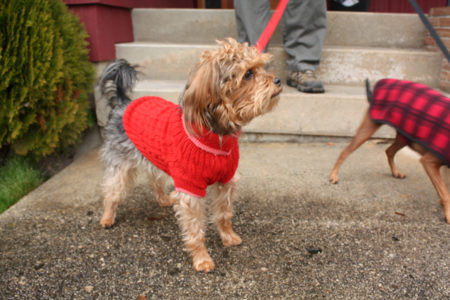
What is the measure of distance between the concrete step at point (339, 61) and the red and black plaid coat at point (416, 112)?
5.71 feet

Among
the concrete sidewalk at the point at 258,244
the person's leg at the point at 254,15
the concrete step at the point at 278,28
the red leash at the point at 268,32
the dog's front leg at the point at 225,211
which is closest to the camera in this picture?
the concrete sidewalk at the point at 258,244

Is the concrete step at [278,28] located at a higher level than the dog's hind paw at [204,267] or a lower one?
higher

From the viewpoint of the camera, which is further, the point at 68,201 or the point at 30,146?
the point at 30,146

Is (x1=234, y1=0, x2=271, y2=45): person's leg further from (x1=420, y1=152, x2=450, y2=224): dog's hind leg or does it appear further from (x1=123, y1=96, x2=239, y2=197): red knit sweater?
(x1=420, y1=152, x2=450, y2=224): dog's hind leg

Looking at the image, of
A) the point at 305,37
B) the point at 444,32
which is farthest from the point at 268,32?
the point at 444,32

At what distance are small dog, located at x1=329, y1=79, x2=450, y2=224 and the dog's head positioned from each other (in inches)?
57.7

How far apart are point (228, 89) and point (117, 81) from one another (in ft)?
4.19

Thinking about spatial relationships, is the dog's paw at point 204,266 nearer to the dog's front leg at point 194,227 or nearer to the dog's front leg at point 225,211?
the dog's front leg at point 194,227

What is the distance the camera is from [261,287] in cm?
214

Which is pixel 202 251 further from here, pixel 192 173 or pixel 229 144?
pixel 229 144

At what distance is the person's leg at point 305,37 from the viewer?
4266 millimetres

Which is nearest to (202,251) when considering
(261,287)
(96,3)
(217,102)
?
(261,287)

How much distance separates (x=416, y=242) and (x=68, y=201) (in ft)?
9.53

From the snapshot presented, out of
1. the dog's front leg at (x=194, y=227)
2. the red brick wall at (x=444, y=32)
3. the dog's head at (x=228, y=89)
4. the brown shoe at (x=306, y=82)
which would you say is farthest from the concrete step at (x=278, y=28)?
the dog's front leg at (x=194, y=227)
